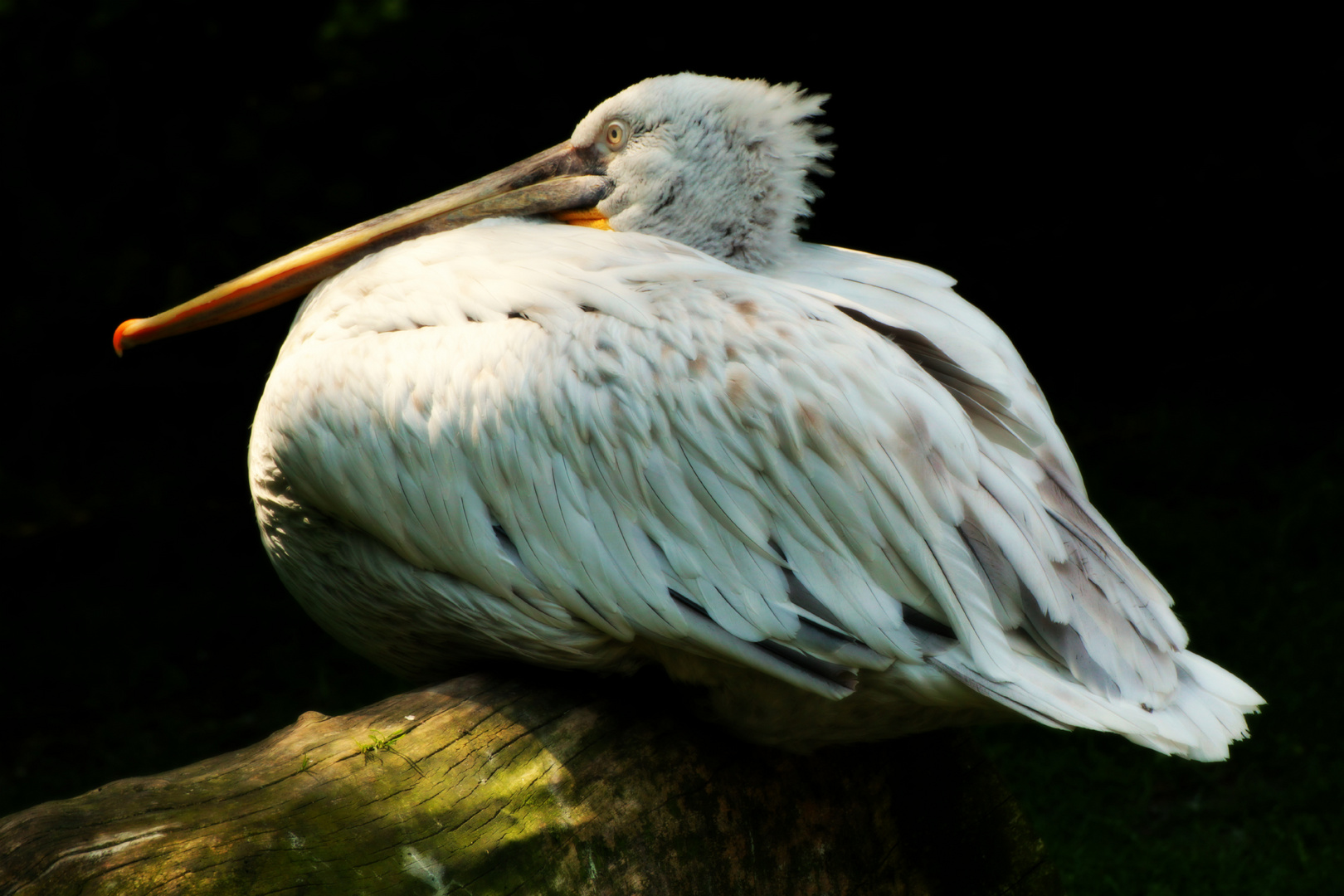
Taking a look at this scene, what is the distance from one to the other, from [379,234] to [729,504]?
96 centimetres

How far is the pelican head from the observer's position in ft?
7.19

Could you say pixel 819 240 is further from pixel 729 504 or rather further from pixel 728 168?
pixel 729 504

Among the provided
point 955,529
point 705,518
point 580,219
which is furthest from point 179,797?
point 580,219

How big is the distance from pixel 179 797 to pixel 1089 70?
5.12 m

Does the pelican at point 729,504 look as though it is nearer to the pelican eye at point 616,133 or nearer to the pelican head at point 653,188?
the pelican head at point 653,188

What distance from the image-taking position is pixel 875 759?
79.4 inches

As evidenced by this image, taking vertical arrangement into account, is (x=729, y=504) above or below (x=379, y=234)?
below

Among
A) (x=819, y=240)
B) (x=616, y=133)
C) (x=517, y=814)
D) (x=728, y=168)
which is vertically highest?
(x=616, y=133)

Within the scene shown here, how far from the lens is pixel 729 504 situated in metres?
1.65

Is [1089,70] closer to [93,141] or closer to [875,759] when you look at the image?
[93,141]

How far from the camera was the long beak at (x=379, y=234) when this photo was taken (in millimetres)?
2264

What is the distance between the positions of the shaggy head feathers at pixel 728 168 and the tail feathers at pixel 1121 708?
88cm

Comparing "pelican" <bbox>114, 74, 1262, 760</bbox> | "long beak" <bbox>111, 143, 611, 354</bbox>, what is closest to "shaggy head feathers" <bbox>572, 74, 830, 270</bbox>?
"long beak" <bbox>111, 143, 611, 354</bbox>

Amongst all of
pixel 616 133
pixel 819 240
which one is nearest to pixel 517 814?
pixel 616 133
